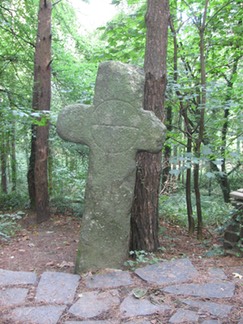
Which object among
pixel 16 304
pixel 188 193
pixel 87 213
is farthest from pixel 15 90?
pixel 16 304

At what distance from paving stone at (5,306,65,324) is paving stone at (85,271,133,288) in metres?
0.52

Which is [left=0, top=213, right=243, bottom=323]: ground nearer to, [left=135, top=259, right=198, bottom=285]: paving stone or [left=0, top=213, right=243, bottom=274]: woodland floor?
[left=0, top=213, right=243, bottom=274]: woodland floor

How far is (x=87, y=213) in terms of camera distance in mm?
3422

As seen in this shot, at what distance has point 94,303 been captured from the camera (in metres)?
2.68

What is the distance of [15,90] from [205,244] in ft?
20.0

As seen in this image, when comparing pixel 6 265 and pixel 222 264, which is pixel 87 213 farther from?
pixel 222 264

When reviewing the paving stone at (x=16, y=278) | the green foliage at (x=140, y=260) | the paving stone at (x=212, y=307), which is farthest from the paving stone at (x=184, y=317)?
the paving stone at (x=16, y=278)

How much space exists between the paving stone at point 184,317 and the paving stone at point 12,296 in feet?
4.41

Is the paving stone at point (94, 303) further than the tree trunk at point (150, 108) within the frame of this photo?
No

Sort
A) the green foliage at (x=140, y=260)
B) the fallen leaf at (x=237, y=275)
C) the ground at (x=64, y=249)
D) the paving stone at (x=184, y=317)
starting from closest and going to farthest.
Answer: the paving stone at (x=184, y=317)
the fallen leaf at (x=237, y=275)
the green foliage at (x=140, y=260)
the ground at (x=64, y=249)

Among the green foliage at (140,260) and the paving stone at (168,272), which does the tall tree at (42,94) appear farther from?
the paving stone at (168,272)

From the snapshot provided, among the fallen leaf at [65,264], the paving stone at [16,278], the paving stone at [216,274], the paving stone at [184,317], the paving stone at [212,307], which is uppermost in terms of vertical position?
the paving stone at [216,274]

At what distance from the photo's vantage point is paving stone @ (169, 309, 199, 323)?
2.35 meters

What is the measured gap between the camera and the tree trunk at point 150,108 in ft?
13.4
